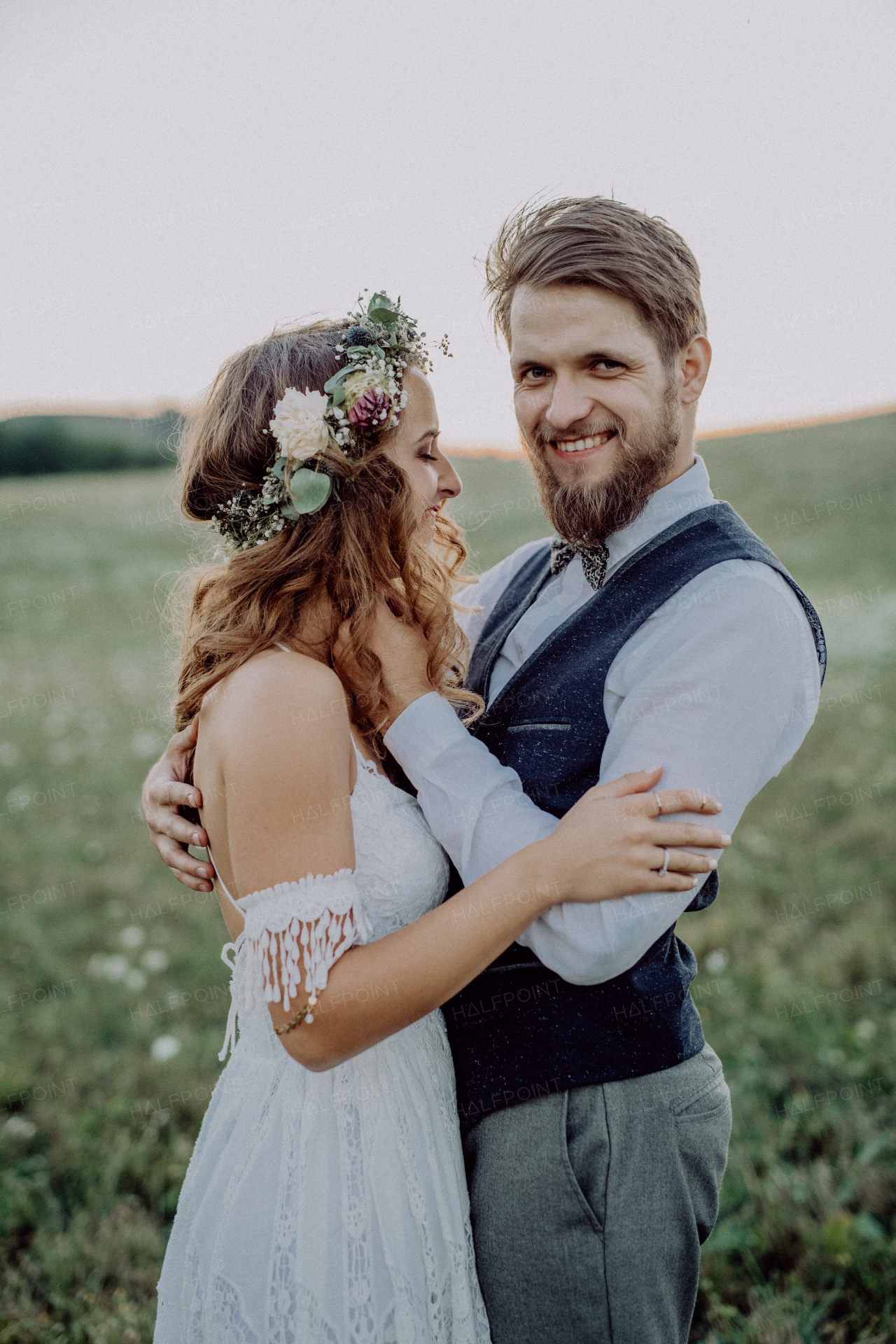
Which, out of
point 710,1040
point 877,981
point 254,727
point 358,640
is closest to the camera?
point 254,727

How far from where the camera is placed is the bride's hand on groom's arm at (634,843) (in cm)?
176

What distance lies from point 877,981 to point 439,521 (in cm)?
291

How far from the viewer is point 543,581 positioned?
8.79 feet

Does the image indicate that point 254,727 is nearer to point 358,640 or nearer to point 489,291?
point 358,640

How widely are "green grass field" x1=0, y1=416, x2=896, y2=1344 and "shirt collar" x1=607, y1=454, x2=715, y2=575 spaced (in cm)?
215

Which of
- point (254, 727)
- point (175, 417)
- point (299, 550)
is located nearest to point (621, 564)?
point (299, 550)

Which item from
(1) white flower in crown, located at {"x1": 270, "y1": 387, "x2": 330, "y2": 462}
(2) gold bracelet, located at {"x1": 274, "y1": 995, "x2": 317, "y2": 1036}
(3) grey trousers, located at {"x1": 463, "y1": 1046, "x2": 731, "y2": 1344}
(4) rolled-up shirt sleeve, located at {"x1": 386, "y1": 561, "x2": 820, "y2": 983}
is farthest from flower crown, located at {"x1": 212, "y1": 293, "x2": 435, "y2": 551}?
(3) grey trousers, located at {"x1": 463, "y1": 1046, "x2": 731, "y2": 1344}

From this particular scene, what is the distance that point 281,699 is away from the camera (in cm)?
190

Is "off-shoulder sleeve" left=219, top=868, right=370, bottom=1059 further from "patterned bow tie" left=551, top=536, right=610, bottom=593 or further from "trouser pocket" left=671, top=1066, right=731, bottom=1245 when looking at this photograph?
"patterned bow tie" left=551, top=536, right=610, bottom=593

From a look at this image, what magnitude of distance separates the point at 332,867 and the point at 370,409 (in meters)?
1.00

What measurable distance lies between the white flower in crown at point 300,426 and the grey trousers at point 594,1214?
1.46 meters

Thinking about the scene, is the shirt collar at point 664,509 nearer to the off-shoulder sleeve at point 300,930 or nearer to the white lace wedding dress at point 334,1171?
the white lace wedding dress at point 334,1171

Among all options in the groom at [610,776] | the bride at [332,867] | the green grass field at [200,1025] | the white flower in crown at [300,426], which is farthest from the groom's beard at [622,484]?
the green grass field at [200,1025]

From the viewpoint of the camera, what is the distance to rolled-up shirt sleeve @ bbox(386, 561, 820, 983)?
1.83 metres
